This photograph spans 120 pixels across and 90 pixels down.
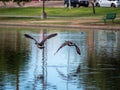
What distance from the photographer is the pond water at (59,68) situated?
17625 millimetres

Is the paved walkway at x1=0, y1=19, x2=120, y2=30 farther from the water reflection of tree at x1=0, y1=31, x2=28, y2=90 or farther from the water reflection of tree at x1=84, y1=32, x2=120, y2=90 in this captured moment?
the water reflection of tree at x1=84, y1=32, x2=120, y2=90

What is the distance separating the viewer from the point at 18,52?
93.4 ft

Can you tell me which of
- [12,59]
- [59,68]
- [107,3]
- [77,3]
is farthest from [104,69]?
[107,3]

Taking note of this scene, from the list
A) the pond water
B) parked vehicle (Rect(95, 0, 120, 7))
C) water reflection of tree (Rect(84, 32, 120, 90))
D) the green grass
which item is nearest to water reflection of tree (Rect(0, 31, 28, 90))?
the pond water

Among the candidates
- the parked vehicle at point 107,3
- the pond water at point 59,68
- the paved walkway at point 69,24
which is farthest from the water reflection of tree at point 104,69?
the parked vehicle at point 107,3

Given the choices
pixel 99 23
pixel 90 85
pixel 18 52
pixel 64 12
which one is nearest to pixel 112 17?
pixel 99 23

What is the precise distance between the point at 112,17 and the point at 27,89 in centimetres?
3828

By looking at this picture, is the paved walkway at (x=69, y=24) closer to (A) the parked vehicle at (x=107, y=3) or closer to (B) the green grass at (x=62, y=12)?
(B) the green grass at (x=62, y=12)

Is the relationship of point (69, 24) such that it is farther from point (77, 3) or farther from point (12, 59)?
point (77, 3)

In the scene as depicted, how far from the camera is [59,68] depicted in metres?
22.0

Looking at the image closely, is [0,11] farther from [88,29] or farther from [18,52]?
[18,52]

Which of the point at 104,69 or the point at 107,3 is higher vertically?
the point at 104,69

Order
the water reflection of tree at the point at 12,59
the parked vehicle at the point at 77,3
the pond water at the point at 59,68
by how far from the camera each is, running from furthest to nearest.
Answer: the parked vehicle at the point at 77,3, the water reflection of tree at the point at 12,59, the pond water at the point at 59,68

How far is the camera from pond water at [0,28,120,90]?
1762 cm
